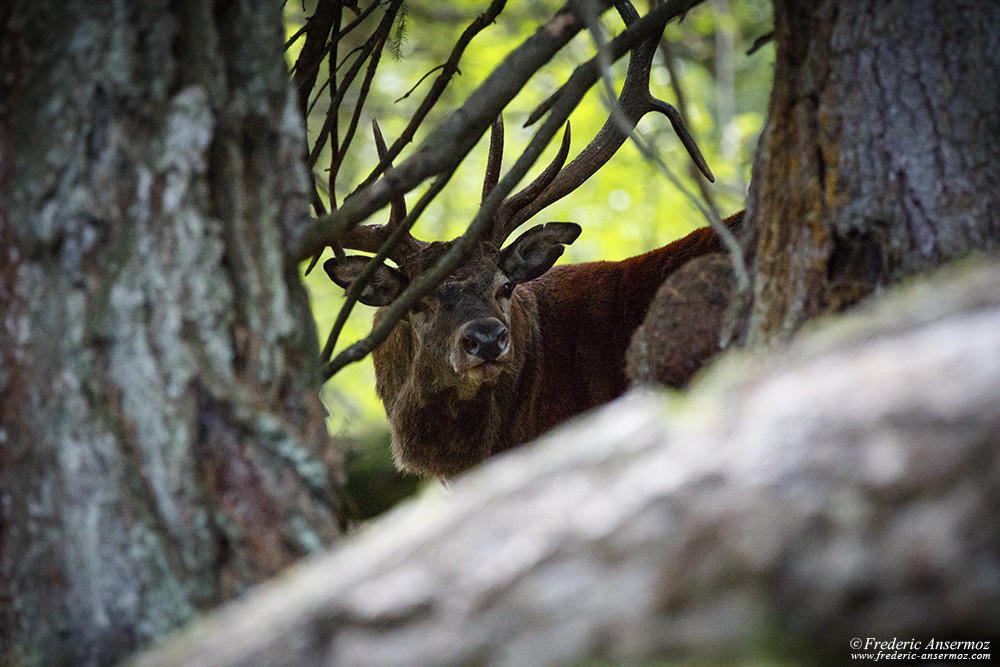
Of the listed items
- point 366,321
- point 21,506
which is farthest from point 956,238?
point 366,321

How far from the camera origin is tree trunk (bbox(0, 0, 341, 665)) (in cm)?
187

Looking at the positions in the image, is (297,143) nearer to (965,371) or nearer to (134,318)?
(134,318)

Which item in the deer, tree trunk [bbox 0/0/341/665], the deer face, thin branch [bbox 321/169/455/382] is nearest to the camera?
tree trunk [bbox 0/0/341/665]

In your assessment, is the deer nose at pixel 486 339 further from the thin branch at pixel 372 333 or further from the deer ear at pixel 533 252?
the thin branch at pixel 372 333

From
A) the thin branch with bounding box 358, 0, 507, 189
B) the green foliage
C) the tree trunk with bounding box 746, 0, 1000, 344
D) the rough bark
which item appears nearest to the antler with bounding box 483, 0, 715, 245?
the thin branch with bounding box 358, 0, 507, 189

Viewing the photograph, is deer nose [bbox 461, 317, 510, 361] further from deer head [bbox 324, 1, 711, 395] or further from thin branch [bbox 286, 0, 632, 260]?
thin branch [bbox 286, 0, 632, 260]

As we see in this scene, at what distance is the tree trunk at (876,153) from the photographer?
223 cm

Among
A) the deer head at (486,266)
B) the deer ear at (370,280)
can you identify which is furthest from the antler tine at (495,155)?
the deer ear at (370,280)

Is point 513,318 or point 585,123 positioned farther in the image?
point 585,123

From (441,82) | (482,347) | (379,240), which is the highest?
(441,82)

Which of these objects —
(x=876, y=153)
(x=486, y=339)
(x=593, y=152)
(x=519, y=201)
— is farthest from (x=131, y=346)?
(x=593, y=152)

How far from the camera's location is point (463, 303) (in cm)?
473

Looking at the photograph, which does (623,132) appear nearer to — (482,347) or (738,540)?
(482,347)

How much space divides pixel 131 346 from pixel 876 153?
1.84 m
